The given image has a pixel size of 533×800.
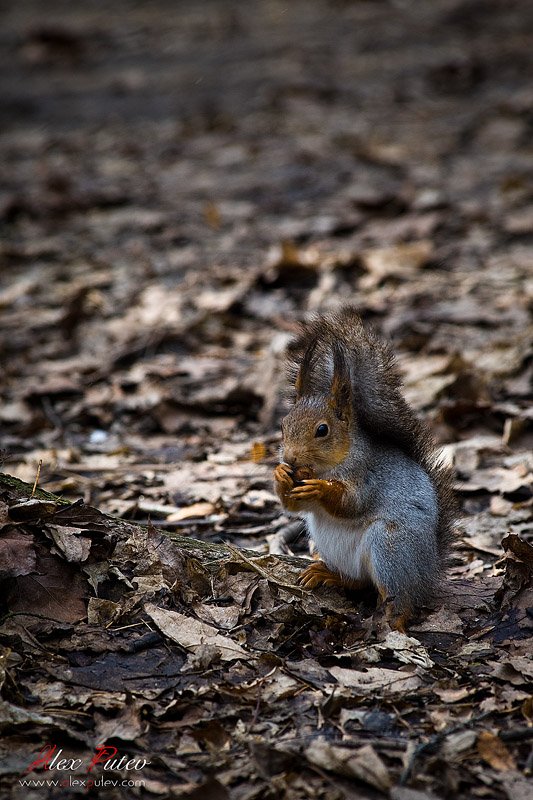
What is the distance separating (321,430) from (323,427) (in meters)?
0.01

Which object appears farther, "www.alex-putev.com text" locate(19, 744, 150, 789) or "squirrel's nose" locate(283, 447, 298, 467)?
"squirrel's nose" locate(283, 447, 298, 467)

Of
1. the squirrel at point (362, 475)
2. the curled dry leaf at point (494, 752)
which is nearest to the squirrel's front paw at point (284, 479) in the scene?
the squirrel at point (362, 475)

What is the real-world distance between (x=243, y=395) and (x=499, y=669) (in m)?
2.86

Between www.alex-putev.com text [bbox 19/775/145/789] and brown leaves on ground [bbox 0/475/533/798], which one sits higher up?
www.alex-putev.com text [bbox 19/775/145/789]

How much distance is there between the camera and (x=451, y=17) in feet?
39.7

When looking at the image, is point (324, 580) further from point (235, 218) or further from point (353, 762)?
point (235, 218)

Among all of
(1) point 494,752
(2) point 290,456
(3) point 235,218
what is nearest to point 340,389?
(2) point 290,456

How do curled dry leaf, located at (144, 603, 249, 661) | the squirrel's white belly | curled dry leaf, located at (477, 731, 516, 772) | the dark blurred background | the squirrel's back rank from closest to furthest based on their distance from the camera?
curled dry leaf, located at (477, 731, 516, 772) < curled dry leaf, located at (144, 603, 249, 661) < the squirrel's white belly < the squirrel's back < the dark blurred background

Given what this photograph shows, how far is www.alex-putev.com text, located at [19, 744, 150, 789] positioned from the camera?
2369 mm

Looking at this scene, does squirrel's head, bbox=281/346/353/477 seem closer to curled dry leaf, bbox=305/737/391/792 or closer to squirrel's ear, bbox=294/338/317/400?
squirrel's ear, bbox=294/338/317/400

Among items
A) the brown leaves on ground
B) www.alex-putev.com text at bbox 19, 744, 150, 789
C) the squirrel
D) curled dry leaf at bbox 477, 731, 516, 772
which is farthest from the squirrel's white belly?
www.alex-putev.com text at bbox 19, 744, 150, 789

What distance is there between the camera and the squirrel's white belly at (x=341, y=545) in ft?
11.1

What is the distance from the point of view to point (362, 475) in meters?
3.41

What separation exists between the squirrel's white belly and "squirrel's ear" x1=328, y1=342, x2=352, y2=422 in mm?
382
